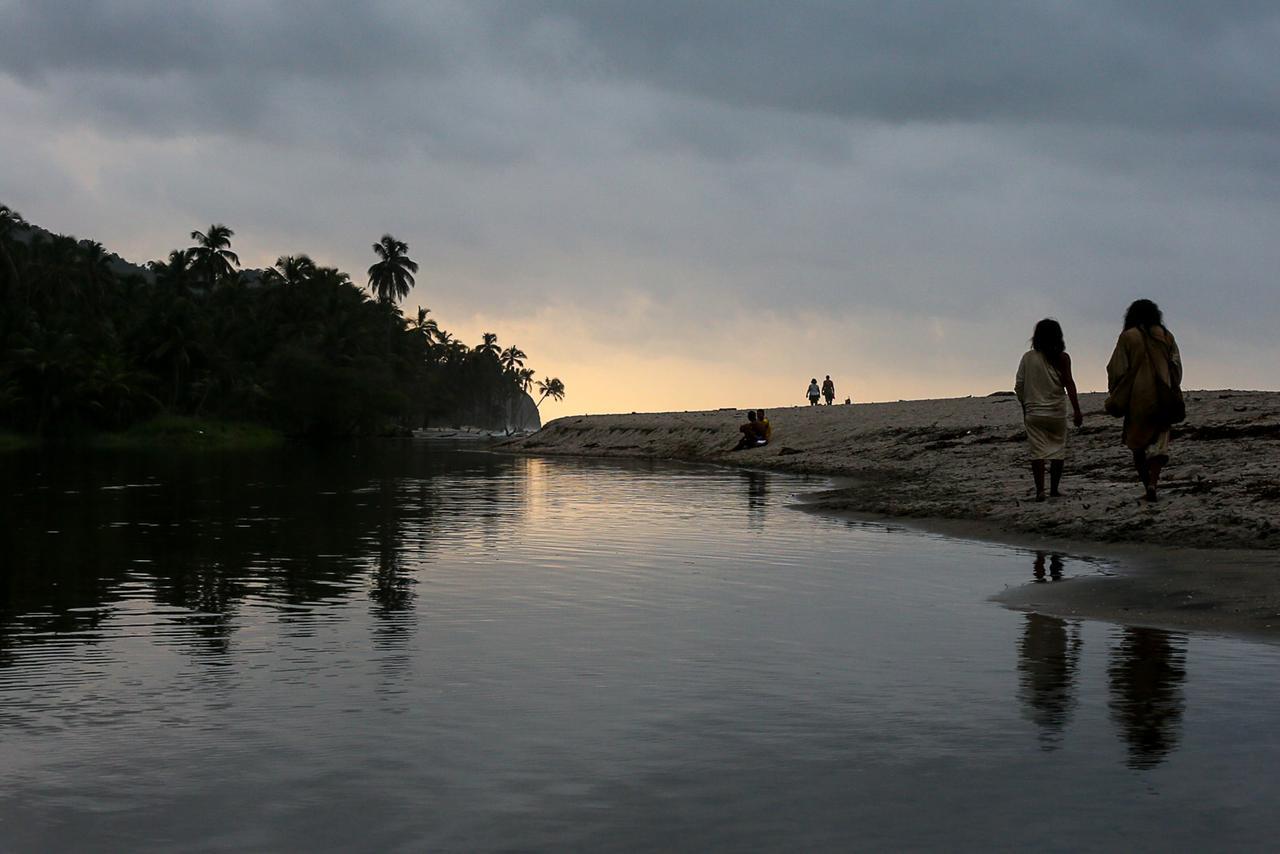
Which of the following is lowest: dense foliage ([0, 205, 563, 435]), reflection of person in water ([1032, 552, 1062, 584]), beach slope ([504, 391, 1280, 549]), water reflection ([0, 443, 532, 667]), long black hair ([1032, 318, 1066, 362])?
reflection of person in water ([1032, 552, 1062, 584])

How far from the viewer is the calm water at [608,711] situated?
398 cm

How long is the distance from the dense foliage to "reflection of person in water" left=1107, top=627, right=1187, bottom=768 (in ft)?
227

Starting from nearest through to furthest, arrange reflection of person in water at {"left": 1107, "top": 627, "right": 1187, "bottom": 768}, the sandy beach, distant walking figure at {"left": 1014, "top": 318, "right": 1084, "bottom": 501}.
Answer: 1. reflection of person in water at {"left": 1107, "top": 627, "right": 1187, "bottom": 768}
2. the sandy beach
3. distant walking figure at {"left": 1014, "top": 318, "right": 1084, "bottom": 501}

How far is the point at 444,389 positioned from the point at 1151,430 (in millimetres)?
136468

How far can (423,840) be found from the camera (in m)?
3.81

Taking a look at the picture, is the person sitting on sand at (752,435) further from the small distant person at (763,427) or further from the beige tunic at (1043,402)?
the beige tunic at (1043,402)

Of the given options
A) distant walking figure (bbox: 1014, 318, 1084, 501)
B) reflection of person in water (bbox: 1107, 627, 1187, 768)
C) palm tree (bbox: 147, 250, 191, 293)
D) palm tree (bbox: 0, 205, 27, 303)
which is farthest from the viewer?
palm tree (bbox: 147, 250, 191, 293)

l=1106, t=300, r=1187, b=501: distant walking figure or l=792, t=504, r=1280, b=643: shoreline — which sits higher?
l=1106, t=300, r=1187, b=501: distant walking figure

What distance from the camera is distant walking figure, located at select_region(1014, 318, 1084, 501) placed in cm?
1470

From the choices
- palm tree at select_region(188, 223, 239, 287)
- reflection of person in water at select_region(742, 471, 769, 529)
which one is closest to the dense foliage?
palm tree at select_region(188, 223, 239, 287)

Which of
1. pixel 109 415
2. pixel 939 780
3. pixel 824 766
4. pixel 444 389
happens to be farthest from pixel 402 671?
pixel 444 389

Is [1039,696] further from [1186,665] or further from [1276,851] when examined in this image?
[1276,851]

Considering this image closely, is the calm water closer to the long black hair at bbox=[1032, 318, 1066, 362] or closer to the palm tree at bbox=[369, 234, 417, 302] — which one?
the long black hair at bbox=[1032, 318, 1066, 362]

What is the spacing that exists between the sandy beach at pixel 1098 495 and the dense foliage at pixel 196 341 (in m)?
46.7
